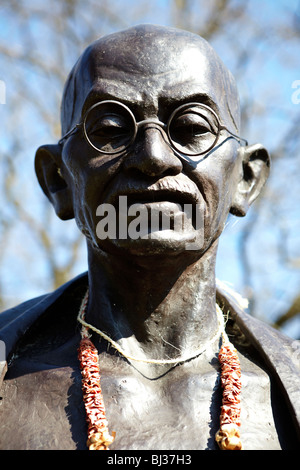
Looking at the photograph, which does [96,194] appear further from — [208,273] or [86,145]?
[208,273]

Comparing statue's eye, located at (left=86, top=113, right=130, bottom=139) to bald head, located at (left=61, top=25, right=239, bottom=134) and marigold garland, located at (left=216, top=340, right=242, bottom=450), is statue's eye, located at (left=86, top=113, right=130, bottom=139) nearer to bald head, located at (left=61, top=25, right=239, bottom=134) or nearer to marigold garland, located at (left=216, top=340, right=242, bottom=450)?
bald head, located at (left=61, top=25, right=239, bottom=134)

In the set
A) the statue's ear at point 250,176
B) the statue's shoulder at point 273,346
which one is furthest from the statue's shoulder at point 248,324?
the statue's ear at point 250,176

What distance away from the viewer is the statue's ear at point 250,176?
11.2 ft

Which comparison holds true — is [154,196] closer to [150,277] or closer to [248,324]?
[150,277]

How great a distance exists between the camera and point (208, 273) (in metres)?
3.24

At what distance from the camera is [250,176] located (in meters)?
3.52

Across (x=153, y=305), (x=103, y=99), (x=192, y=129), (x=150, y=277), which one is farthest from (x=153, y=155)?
(x=153, y=305)

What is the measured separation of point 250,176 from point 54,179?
0.93 meters

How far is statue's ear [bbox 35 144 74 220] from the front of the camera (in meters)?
3.39

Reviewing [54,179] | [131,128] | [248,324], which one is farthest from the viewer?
[54,179]

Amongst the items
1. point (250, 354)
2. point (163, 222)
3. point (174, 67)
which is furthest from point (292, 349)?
point (174, 67)

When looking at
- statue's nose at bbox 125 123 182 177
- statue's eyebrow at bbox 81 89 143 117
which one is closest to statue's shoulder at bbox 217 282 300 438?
statue's nose at bbox 125 123 182 177

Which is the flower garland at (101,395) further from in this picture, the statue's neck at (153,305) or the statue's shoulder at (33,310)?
the statue's shoulder at (33,310)

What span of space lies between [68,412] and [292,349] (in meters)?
1.05
